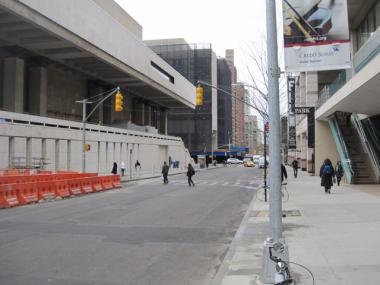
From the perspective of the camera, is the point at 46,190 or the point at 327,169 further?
the point at 327,169

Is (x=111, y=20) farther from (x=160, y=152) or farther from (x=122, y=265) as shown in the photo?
(x=122, y=265)

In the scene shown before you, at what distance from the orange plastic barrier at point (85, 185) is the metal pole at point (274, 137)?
21.3m

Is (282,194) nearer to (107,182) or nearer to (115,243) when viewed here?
(115,243)

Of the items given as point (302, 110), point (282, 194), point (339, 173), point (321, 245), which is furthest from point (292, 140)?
point (321, 245)

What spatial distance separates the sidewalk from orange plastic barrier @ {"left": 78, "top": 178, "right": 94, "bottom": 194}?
12.5 meters

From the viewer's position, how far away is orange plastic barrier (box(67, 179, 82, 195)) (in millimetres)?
25984

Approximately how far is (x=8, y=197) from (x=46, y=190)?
10.4ft

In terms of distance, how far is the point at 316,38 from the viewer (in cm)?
792

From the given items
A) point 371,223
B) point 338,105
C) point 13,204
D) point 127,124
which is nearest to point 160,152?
point 127,124

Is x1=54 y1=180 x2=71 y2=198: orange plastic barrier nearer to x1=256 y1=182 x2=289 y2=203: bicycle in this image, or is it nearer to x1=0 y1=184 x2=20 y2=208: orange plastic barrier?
x1=0 y1=184 x2=20 y2=208: orange plastic barrier

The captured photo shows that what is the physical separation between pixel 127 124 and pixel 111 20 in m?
18.7

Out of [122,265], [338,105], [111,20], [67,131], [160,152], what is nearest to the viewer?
[122,265]

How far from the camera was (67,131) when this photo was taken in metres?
45.1

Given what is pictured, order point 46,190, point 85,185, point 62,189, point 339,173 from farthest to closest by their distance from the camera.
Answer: point 339,173, point 85,185, point 62,189, point 46,190
